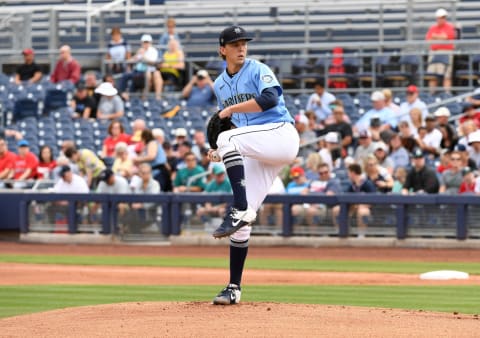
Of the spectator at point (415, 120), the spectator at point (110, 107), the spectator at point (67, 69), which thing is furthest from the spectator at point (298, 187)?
the spectator at point (67, 69)

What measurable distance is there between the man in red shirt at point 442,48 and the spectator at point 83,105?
240 inches

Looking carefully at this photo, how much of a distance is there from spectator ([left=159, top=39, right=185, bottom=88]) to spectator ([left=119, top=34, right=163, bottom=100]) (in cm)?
18

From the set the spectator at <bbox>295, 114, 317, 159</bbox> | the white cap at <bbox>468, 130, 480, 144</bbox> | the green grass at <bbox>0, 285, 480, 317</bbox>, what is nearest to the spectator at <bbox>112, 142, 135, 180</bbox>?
the spectator at <bbox>295, 114, 317, 159</bbox>

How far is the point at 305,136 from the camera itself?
17.9 metres

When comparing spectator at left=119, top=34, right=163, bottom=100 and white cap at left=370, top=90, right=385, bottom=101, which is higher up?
spectator at left=119, top=34, right=163, bottom=100

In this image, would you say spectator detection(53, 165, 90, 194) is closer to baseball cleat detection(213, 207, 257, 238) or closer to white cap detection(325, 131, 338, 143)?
white cap detection(325, 131, 338, 143)

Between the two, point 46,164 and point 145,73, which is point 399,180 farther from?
point 145,73

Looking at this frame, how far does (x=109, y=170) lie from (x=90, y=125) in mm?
2436

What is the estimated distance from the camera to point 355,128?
17578 millimetres

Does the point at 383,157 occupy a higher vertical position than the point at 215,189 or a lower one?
higher

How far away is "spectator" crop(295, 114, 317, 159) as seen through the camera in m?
17.8

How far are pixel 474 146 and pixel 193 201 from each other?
4.28 m

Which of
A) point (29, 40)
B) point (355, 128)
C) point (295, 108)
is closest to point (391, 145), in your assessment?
point (355, 128)

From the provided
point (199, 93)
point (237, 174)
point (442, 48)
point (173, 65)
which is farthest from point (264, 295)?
point (173, 65)
